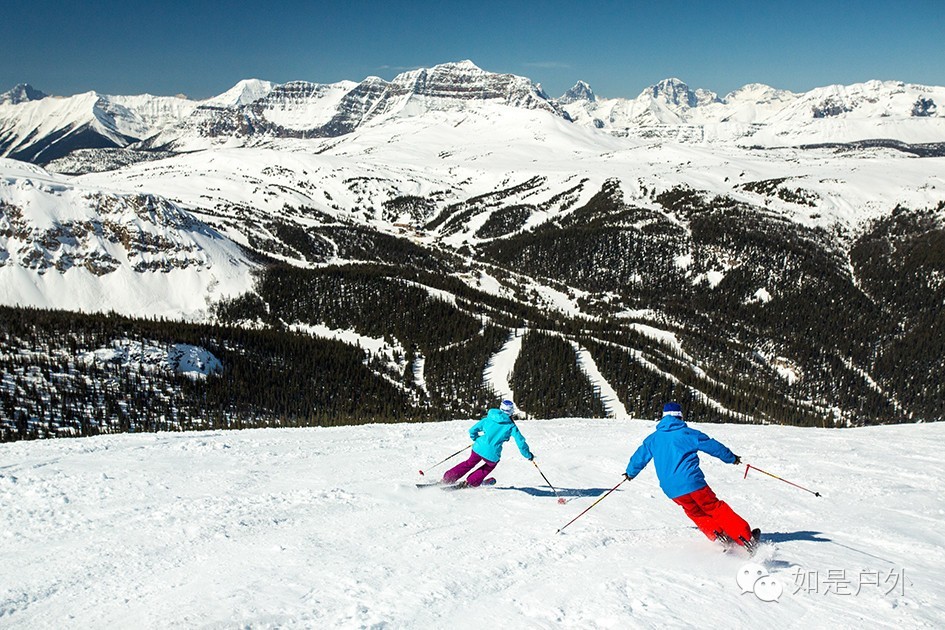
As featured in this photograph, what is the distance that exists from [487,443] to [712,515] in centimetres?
583

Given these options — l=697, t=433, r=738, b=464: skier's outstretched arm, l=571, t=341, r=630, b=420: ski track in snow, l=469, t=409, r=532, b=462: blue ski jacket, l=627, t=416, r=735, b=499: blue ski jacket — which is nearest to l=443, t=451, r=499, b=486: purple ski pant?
l=469, t=409, r=532, b=462: blue ski jacket

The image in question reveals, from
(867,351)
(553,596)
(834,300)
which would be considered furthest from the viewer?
(834,300)

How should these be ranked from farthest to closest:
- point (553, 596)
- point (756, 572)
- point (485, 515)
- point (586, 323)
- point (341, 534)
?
point (586, 323) → point (485, 515) → point (341, 534) → point (756, 572) → point (553, 596)

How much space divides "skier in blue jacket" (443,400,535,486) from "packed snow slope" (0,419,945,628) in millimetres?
650

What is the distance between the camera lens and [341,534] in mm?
10117

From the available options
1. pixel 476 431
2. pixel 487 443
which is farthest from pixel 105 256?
pixel 487 443

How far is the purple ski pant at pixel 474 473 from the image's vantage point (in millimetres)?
Answer: 14172

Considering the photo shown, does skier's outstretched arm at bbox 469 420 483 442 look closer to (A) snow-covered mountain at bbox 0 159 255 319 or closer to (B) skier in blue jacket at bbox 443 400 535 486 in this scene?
(B) skier in blue jacket at bbox 443 400 535 486

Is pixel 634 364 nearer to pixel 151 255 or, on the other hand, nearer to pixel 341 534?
pixel 341 534

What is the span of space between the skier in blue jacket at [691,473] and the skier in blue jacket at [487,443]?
14.4 feet

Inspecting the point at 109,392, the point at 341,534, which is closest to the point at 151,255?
the point at 109,392

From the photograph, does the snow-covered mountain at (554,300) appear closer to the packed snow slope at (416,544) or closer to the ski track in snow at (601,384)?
Answer: the ski track in snow at (601,384)

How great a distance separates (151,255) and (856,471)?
134 m

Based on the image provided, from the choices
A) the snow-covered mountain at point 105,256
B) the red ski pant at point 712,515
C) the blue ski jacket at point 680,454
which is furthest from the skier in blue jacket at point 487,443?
the snow-covered mountain at point 105,256
